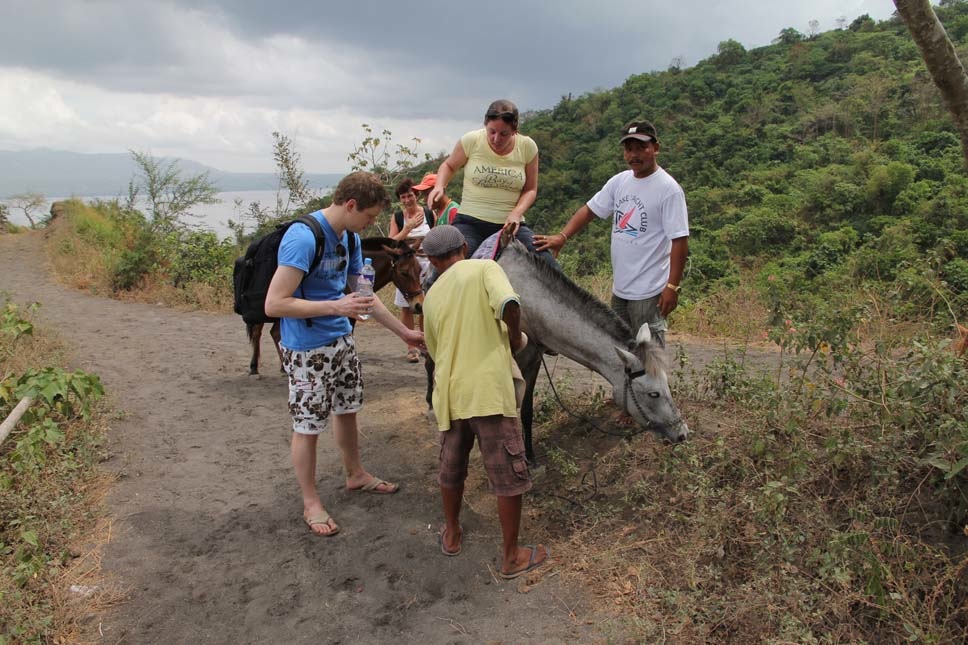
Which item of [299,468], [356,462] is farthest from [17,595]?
[356,462]

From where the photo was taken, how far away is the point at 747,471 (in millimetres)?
3207

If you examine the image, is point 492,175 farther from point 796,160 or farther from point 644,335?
point 796,160

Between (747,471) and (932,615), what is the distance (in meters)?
1.10

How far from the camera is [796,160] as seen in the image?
25.2m

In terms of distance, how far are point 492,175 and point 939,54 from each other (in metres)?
2.60

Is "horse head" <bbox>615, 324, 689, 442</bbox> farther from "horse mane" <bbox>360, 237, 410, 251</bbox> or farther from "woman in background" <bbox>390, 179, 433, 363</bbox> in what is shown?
"woman in background" <bbox>390, 179, 433, 363</bbox>

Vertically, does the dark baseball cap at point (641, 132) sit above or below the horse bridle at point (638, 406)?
above

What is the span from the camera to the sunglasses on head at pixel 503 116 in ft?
13.1

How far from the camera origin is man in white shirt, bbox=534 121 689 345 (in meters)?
3.64

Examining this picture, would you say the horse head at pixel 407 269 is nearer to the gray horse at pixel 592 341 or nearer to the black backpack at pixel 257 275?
the black backpack at pixel 257 275

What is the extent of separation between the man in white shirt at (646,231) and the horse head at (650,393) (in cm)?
37

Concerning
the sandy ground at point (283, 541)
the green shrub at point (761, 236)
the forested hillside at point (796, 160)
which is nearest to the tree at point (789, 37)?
the forested hillside at point (796, 160)

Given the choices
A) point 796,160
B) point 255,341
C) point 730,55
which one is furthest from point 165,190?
point 730,55

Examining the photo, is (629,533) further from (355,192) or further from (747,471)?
(355,192)
